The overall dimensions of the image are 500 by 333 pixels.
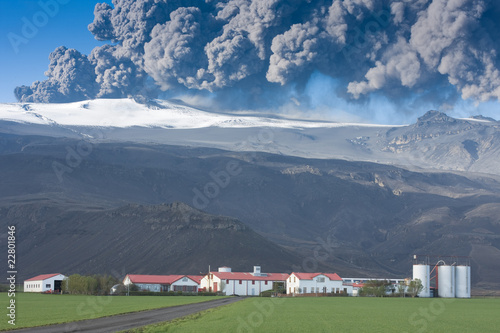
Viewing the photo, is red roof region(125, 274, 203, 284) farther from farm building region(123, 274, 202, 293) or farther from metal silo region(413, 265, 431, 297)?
metal silo region(413, 265, 431, 297)

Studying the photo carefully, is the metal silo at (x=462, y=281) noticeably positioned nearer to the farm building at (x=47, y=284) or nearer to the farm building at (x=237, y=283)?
the farm building at (x=237, y=283)

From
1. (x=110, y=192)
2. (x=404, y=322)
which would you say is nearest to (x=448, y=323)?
(x=404, y=322)

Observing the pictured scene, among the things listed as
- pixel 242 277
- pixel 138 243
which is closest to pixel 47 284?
pixel 242 277

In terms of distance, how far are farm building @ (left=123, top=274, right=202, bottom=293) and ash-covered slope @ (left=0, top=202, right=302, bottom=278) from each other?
1748cm

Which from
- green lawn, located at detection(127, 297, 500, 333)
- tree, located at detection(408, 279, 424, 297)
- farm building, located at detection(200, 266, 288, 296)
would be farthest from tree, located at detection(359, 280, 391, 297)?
green lawn, located at detection(127, 297, 500, 333)

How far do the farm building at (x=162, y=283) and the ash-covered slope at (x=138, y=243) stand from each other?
57.4 feet

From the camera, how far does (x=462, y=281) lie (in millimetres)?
83812

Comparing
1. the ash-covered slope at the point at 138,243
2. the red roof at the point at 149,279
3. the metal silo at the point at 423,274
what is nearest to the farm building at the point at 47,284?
the red roof at the point at 149,279

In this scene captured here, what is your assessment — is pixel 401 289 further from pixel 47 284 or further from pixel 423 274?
pixel 47 284

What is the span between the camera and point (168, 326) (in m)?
33.2

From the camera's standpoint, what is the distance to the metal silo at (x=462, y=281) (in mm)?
83625

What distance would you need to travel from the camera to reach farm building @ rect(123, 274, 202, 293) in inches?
3260

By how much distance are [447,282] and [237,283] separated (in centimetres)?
2601

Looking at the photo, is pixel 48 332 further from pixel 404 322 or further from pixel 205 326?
pixel 404 322
